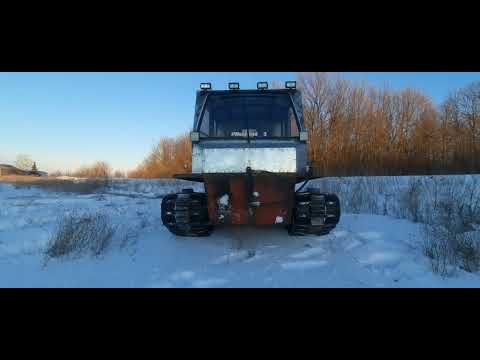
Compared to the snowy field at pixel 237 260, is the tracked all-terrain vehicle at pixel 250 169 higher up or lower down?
higher up

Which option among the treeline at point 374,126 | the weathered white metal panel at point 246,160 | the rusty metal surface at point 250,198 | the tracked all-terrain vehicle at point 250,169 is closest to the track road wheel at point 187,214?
the tracked all-terrain vehicle at point 250,169

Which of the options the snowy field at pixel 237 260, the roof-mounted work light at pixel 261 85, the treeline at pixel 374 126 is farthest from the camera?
the treeline at pixel 374 126

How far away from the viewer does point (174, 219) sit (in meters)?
4.30

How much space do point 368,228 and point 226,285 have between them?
3438 mm

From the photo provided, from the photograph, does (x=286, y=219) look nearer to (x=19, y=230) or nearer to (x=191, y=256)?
(x=191, y=256)

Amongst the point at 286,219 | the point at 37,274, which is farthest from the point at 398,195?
the point at 37,274

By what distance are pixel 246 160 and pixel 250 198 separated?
585 millimetres

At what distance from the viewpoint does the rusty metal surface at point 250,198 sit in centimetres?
368

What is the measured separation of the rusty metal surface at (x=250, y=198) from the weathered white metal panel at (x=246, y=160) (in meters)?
0.25

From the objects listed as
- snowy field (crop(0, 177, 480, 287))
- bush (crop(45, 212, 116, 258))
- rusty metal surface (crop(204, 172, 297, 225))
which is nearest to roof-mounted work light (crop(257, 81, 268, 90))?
rusty metal surface (crop(204, 172, 297, 225))

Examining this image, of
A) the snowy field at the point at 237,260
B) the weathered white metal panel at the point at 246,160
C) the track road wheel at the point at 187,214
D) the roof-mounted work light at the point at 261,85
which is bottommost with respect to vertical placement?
the snowy field at the point at 237,260

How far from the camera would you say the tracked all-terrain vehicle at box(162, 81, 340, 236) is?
12.2 feet

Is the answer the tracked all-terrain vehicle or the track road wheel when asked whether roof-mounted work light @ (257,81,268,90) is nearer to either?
the tracked all-terrain vehicle

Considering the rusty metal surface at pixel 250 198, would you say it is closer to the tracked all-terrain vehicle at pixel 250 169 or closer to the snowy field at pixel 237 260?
the tracked all-terrain vehicle at pixel 250 169
